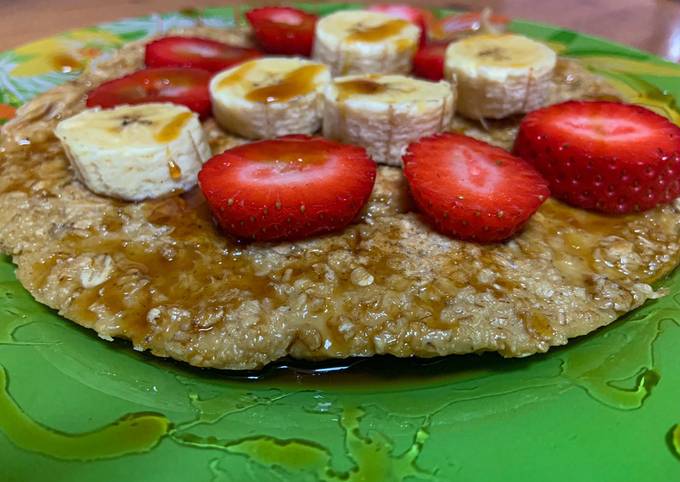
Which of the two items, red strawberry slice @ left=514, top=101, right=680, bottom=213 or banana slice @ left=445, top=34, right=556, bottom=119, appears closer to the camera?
red strawberry slice @ left=514, top=101, right=680, bottom=213

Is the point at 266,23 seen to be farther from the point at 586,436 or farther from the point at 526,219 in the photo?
the point at 586,436

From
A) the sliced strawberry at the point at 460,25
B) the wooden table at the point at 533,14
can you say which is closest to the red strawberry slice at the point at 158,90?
the sliced strawberry at the point at 460,25

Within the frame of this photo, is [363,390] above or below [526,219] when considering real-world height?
below

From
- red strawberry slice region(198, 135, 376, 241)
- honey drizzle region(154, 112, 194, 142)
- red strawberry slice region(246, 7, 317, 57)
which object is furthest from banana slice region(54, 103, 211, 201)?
red strawberry slice region(246, 7, 317, 57)

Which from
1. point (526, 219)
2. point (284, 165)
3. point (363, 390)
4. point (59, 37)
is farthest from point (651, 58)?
point (59, 37)

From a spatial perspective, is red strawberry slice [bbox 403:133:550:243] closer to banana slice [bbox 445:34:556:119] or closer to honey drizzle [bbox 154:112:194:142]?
banana slice [bbox 445:34:556:119]

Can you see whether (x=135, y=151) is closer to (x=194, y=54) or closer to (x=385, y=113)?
(x=385, y=113)

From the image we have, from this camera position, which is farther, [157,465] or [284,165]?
[284,165]

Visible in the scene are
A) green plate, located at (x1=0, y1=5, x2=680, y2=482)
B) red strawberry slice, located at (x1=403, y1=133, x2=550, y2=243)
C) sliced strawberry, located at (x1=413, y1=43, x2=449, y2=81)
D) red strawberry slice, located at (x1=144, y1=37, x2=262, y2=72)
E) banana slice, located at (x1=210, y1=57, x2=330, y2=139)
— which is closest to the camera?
green plate, located at (x1=0, y1=5, x2=680, y2=482)
